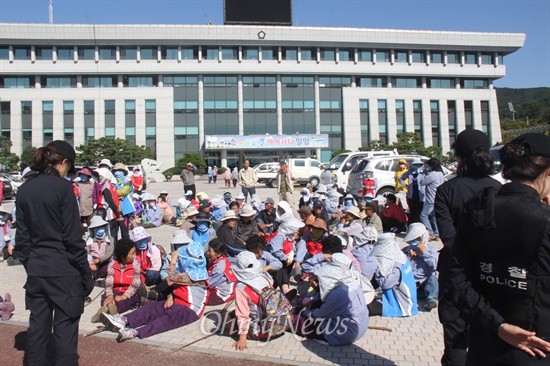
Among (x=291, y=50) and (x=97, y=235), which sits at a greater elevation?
(x=291, y=50)

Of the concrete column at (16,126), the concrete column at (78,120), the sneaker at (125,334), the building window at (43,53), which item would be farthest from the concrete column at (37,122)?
the sneaker at (125,334)

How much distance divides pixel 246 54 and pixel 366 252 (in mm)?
53115

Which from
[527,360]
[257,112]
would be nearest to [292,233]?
[527,360]

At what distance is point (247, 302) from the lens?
196 inches

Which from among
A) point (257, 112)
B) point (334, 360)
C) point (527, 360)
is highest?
point (257, 112)

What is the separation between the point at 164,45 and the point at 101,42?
289 inches

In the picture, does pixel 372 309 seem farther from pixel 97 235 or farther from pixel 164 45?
pixel 164 45

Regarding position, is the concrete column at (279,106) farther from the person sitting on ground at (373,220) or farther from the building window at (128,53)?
the person sitting on ground at (373,220)

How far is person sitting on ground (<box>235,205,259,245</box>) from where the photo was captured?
25.9 ft

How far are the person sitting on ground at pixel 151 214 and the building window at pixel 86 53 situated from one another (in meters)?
47.1

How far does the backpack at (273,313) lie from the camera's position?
4953 mm

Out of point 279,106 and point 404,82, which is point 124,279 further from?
point 404,82

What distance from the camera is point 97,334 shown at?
5.22m

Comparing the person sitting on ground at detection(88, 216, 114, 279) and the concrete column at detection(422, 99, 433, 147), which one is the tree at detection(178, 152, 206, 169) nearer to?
the concrete column at detection(422, 99, 433, 147)
